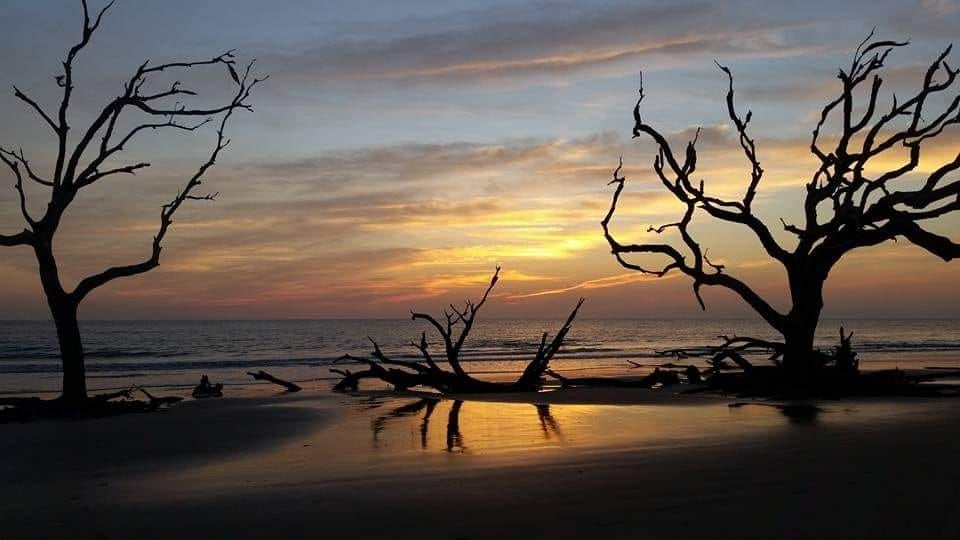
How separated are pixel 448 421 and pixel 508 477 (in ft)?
17.4

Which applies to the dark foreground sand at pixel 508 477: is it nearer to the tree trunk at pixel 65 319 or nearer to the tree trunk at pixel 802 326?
the tree trunk at pixel 65 319

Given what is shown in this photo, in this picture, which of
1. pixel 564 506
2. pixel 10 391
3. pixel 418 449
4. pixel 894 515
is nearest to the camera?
pixel 894 515

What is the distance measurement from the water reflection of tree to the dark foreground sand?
63 mm

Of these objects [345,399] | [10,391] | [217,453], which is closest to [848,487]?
[217,453]

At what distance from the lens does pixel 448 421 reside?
1197 cm

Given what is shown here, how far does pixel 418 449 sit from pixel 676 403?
20.0ft

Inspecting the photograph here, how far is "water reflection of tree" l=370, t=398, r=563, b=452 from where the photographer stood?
953 cm

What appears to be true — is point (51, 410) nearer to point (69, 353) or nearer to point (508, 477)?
point (69, 353)

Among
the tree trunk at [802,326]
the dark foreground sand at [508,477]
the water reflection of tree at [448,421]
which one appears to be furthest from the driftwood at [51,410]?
the tree trunk at [802,326]

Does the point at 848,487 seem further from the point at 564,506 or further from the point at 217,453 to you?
the point at 217,453

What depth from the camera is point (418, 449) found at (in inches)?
353

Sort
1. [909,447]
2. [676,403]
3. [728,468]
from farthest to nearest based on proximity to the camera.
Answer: [676,403] → [909,447] → [728,468]

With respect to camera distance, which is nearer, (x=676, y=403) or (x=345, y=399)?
(x=676, y=403)

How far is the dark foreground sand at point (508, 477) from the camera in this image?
5215 millimetres
